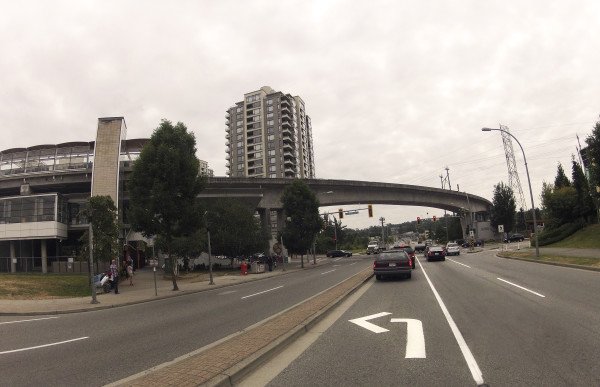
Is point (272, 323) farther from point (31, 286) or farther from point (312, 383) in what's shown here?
point (31, 286)

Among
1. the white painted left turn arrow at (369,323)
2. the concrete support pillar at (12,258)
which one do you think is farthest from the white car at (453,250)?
the concrete support pillar at (12,258)

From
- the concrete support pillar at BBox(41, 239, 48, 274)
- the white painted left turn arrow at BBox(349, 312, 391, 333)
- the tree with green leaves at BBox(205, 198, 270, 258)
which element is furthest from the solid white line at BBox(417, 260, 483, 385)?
the concrete support pillar at BBox(41, 239, 48, 274)

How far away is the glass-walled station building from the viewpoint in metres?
42.1

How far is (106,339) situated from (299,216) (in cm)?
3859

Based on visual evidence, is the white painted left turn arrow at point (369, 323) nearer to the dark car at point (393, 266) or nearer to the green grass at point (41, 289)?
the dark car at point (393, 266)

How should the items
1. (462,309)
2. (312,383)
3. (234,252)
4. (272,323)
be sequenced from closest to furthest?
(312,383) < (272,323) < (462,309) < (234,252)

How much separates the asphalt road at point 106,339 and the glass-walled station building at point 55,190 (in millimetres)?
27924

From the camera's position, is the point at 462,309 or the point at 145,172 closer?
the point at 462,309

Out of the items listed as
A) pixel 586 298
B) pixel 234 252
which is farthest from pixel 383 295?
pixel 234 252

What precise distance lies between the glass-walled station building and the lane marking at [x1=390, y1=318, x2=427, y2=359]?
35.6 meters

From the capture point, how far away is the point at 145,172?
2397cm

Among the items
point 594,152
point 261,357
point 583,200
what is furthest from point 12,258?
point 583,200

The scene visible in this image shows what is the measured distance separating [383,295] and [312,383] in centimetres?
936

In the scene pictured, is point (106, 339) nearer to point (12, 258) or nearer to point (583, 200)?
point (12, 258)
